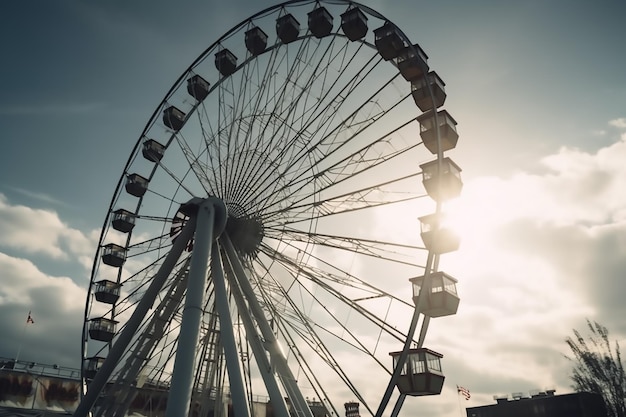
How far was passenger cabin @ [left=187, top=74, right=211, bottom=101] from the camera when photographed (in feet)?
76.0

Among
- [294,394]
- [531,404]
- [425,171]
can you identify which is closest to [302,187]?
[425,171]

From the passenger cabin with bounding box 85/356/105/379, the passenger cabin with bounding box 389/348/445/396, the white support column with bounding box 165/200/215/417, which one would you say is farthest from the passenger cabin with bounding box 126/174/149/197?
the passenger cabin with bounding box 389/348/445/396

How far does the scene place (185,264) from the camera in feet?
52.0

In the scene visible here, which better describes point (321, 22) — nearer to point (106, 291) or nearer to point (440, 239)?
point (440, 239)

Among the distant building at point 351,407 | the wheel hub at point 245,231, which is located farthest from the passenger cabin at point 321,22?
the distant building at point 351,407

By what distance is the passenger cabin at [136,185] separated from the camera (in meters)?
23.4

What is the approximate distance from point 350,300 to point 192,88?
13.9 metres

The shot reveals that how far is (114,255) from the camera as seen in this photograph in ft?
76.8

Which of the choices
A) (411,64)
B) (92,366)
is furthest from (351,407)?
(411,64)

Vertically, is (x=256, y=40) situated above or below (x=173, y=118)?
above

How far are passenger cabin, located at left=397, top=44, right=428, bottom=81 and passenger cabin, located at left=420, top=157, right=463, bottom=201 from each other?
3937 millimetres

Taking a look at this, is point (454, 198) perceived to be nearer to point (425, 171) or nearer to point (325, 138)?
point (425, 171)

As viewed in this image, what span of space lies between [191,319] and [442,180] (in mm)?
9468

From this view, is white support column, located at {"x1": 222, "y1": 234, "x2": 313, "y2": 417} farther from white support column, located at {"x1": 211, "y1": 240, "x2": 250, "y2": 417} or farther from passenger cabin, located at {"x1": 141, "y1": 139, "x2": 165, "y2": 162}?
passenger cabin, located at {"x1": 141, "y1": 139, "x2": 165, "y2": 162}
